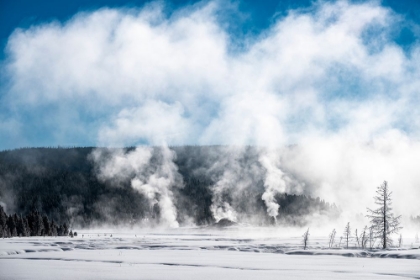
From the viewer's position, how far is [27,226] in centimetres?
9550

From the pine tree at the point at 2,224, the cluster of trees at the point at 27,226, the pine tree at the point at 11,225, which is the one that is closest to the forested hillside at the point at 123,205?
the cluster of trees at the point at 27,226

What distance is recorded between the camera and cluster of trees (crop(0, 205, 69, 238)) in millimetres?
88119

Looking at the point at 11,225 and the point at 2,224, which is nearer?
the point at 2,224

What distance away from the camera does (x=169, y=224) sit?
174375 millimetres

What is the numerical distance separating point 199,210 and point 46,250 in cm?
13351

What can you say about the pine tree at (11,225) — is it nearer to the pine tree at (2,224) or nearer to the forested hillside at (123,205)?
the pine tree at (2,224)

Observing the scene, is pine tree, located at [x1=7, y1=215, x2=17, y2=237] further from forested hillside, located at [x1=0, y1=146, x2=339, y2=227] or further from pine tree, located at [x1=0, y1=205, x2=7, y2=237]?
forested hillside, located at [x1=0, y1=146, x2=339, y2=227]

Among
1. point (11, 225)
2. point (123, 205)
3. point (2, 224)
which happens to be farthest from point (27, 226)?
point (123, 205)

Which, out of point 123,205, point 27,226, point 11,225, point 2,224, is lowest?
point 27,226

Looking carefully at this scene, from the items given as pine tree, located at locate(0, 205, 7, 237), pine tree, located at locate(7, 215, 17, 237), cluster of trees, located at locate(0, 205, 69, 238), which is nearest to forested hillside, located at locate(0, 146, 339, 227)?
cluster of trees, located at locate(0, 205, 69, 238)

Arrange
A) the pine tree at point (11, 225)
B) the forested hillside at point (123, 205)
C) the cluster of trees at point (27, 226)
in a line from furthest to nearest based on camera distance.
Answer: the forested hillside at point (123, 205) < the pine tree at point (11, 225) < the cluster of trees at point (27, 226)

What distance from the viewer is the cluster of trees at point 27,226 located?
8812 cm

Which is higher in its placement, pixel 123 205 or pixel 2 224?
pixel 123 205

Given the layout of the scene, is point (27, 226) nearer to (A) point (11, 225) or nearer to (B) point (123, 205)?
(A) point (11, 225)
